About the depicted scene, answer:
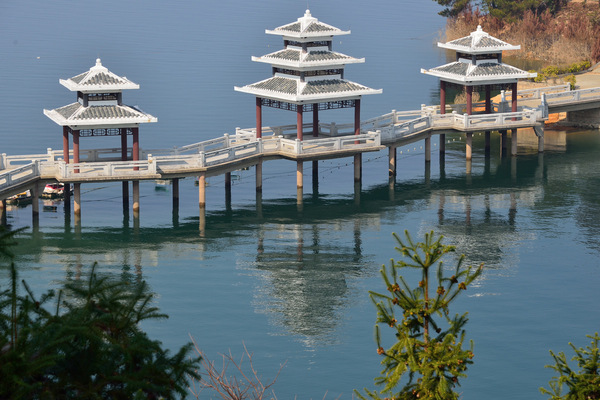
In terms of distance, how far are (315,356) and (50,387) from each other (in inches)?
708

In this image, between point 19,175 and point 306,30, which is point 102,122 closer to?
point 19,175

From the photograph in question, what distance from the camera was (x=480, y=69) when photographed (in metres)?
61.0

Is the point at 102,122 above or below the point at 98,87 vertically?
below

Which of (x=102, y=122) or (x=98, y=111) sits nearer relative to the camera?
(x=102, y=122)

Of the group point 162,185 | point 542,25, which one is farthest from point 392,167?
point 542,25

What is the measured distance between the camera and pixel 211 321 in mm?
37344

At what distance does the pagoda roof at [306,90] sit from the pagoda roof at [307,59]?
0.98 metres

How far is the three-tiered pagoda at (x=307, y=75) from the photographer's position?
5400 centimetres

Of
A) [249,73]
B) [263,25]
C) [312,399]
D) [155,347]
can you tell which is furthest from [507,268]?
[263,25]

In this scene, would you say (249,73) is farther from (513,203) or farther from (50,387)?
(50,387)

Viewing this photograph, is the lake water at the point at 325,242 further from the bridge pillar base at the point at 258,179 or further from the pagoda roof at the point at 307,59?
the pagoda roof at the point at 307,59

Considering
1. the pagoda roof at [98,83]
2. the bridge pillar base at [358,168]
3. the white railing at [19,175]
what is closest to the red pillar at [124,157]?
the pagoda roof at [98,83]

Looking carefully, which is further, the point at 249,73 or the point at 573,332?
the point at 249,73

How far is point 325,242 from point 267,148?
7.88m
